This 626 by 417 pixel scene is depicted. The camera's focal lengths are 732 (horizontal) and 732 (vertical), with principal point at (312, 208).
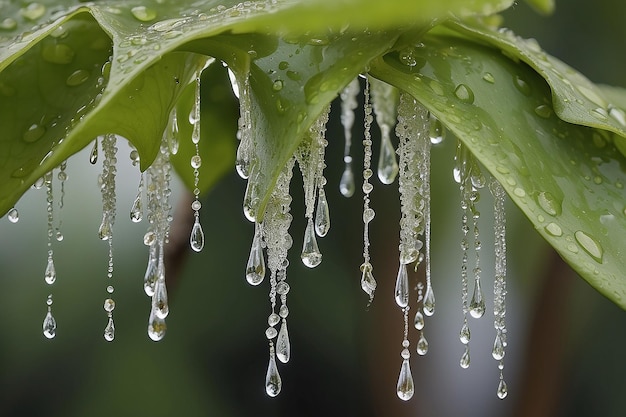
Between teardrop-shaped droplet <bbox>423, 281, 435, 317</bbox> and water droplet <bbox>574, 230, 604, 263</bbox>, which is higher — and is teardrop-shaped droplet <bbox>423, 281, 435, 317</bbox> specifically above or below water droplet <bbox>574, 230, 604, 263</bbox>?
below

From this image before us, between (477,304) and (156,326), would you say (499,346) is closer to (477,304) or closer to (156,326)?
(477,304)

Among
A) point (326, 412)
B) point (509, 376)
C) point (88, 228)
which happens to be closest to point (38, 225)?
point (88, 228)

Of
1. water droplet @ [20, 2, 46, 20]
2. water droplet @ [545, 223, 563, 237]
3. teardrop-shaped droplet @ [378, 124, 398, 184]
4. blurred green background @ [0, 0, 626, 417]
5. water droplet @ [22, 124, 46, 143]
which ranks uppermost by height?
water droplet @ [20, 2, 46, 20]

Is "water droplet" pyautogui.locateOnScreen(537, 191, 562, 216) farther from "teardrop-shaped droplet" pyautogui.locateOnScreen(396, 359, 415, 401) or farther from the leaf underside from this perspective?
"teardrop-shaped droplet" pyautogui.locateOnScreen(396, 359, 415, 401)

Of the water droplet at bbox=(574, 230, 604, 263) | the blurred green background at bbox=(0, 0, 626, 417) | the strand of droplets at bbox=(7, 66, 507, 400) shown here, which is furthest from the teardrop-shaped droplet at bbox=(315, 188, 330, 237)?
the blurred green background at bbox=(0, 0, 626, 417)

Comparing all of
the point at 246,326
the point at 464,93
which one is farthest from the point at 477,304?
the point at 246,326

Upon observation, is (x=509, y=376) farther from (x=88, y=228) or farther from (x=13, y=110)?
(x=13, y=110)
